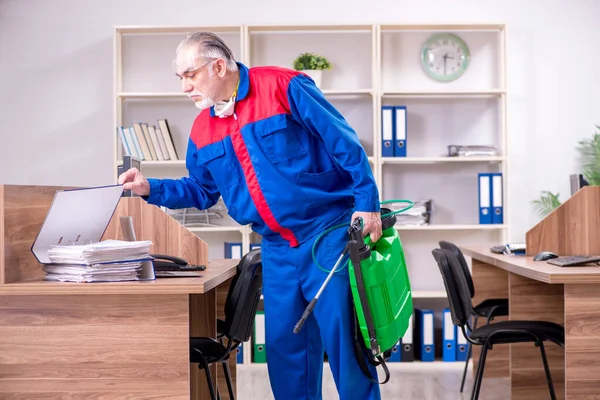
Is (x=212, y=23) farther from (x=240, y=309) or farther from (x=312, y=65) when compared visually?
(x=240, y=309)

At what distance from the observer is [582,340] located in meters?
2.56

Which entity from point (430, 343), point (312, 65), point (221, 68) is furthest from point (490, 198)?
point (221, 68)

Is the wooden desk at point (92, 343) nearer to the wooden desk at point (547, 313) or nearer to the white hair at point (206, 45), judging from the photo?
the white hair at point (206, 45)

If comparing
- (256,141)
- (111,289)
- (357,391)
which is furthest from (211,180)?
(357,391)

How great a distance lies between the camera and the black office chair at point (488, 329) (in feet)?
9.60

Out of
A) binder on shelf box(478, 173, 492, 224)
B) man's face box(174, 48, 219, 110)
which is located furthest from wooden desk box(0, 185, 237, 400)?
binder on shelf box(478, 173, 492, 224)

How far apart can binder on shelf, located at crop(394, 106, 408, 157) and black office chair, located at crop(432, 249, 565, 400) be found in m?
1.80

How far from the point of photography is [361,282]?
219cm

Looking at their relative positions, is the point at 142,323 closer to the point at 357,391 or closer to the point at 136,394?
the point at 136,394

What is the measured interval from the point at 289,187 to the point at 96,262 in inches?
23.8

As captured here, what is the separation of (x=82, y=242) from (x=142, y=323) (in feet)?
1.27

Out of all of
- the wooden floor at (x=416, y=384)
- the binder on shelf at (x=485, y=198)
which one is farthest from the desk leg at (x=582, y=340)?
the binder on shelf at (x=485, y=198)

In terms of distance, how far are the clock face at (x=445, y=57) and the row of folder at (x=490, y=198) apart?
737 millimetres

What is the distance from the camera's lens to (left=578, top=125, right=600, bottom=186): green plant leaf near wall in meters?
4.91
